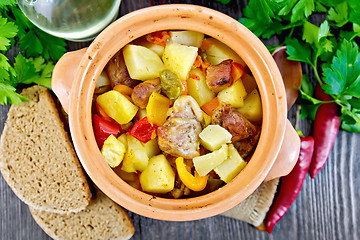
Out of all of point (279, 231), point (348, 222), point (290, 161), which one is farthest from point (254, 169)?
point (348, 222)

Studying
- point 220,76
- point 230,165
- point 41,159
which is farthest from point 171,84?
point 41,159

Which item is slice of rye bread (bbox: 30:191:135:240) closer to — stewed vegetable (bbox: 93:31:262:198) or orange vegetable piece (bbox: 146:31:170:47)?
stewed vegetable (bbox: 93:31:262:198)

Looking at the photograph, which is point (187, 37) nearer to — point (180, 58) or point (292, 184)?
point (180, 58)

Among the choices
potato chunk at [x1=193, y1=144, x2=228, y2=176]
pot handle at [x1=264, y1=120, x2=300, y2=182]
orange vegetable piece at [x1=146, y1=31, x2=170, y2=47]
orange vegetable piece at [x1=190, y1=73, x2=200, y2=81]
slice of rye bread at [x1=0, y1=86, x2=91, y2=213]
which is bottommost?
slice of rye bread at [x1=0, y1=86, x2=91, y2=213]

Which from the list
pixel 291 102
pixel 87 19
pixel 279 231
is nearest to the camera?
pixel 87 19

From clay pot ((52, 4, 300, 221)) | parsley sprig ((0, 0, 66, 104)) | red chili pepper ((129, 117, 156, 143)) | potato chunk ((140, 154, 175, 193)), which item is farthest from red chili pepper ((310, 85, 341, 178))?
parsley sprig ((0, 0, 66, 104))

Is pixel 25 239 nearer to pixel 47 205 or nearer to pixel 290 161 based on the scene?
pixel 47 205
